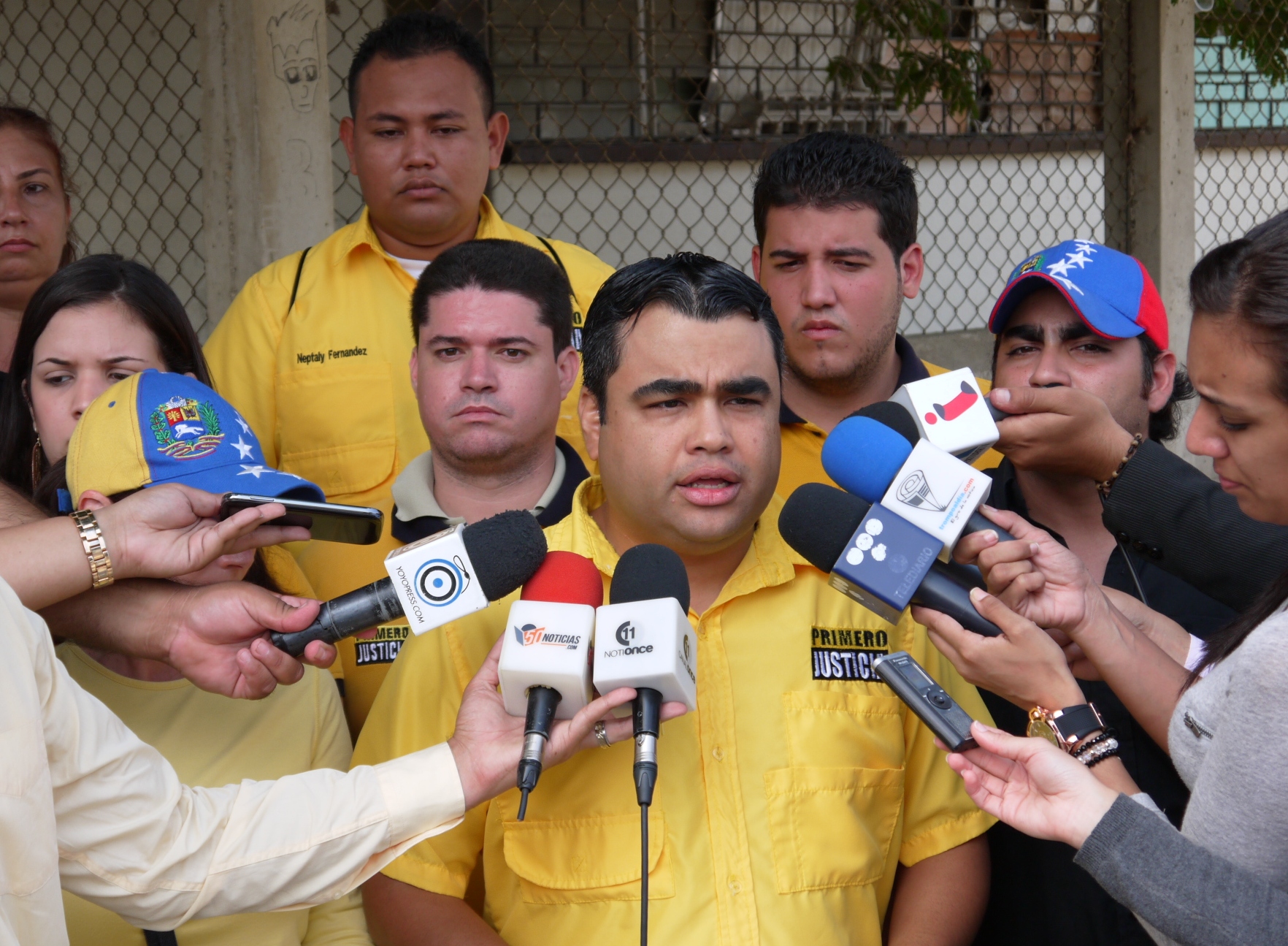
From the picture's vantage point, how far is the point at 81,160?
5.91 m

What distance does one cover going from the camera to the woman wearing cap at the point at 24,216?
2.96 metres

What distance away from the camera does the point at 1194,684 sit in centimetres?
172

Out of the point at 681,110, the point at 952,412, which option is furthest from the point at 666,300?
the point at 681,110

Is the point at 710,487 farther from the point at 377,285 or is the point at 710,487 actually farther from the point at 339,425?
the point at 377,285

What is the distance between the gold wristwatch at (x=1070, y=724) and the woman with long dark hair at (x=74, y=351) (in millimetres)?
1667

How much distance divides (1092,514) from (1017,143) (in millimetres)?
4841

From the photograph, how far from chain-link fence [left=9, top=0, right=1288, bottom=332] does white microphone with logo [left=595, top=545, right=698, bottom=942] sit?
14.6 feet

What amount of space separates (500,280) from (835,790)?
1374 millimetres

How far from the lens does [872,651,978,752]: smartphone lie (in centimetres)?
161

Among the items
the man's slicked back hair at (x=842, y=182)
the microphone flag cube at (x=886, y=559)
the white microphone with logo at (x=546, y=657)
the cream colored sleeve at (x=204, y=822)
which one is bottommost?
the cream colored sleeve at (x=204, y=822)

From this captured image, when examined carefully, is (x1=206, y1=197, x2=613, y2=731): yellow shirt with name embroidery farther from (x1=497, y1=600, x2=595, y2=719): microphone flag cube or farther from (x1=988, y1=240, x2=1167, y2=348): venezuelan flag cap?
(x1=497, y1=600, x2=595, y2=719): microphone flag cube

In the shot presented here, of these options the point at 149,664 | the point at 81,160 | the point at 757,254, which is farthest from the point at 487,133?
the point at 81,160

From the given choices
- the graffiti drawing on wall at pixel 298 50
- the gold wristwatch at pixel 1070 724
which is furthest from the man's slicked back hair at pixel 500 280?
the graffiti drawing on wall at pixel 298 50

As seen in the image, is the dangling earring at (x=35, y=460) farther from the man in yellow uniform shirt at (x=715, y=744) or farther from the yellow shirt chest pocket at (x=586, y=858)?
the yellow shirt chest pocket at (x=586, y=858)
